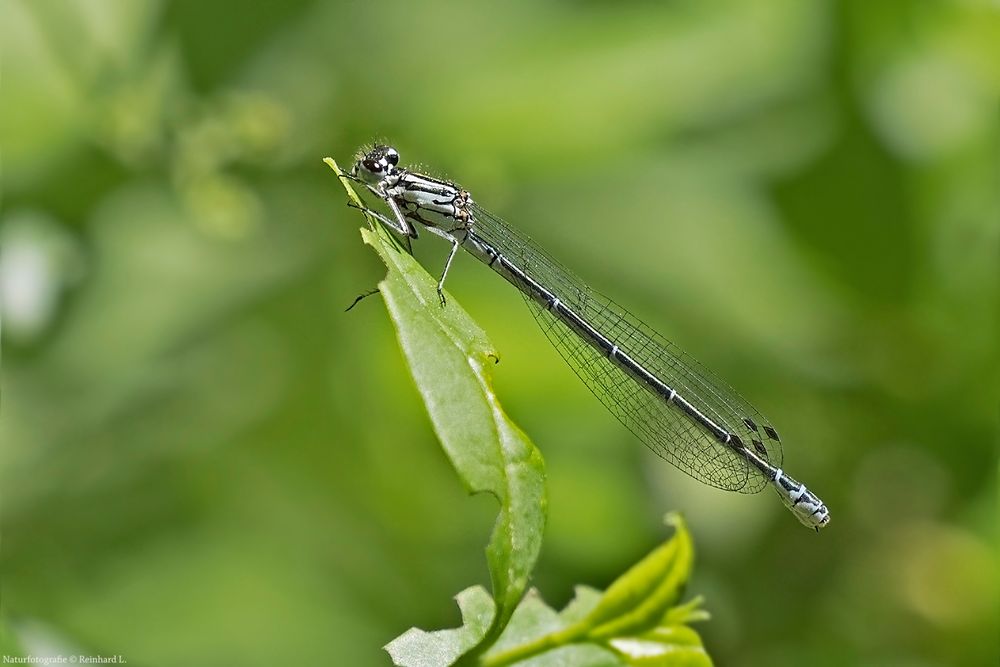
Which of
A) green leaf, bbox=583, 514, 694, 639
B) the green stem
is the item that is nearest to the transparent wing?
green leaf, bbox=583, 514, 694, 639

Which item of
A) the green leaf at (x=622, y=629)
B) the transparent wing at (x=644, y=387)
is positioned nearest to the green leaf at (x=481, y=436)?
the green leaf at (x=622, y=629)

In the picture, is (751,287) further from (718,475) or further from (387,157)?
(387,157)

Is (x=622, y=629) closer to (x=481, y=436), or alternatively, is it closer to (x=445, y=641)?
(x=445, y=641)

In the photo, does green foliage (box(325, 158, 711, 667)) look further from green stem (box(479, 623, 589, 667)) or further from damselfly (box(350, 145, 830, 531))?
damselfly (box(350, 145, 830, 531))

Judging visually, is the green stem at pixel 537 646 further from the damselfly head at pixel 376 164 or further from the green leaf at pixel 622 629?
the damselfly head at pixel 376 164

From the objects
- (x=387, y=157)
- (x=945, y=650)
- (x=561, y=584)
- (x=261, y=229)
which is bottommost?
(x=945, y=650)

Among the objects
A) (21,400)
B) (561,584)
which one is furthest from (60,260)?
(561,584)

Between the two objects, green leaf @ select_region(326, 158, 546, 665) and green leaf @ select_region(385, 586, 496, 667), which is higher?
green leaf @ select_region(326, 158, 546, 665)
